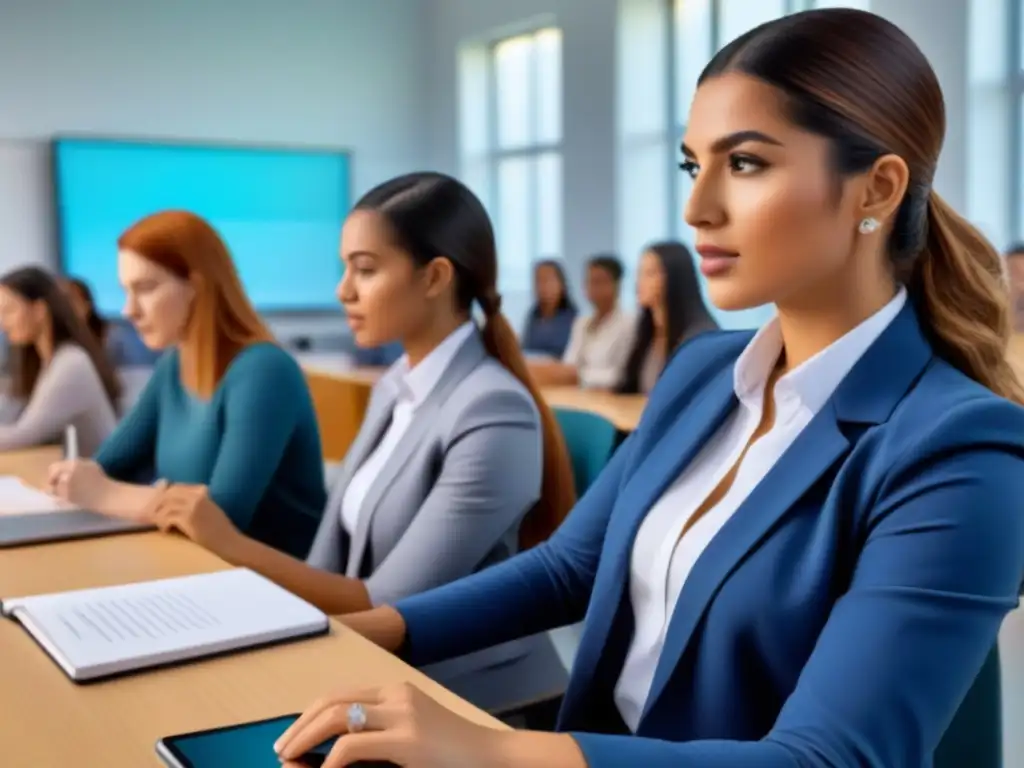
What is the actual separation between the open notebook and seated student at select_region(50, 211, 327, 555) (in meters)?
0.57

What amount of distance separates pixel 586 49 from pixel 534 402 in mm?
5901

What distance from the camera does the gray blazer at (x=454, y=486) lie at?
1.55m

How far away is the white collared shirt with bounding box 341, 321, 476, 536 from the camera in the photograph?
5.79 feet

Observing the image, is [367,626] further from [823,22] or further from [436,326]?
[823,22]

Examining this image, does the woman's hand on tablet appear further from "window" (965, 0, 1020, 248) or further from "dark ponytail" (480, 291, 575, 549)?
"window" (965, 0, 1020, 248)

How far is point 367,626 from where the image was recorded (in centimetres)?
125

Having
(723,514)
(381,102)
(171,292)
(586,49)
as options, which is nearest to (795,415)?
(723,514)

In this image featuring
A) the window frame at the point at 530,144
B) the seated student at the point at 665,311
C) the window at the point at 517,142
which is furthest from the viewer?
the window at the point at 517,142

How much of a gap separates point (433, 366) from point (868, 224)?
937 mm

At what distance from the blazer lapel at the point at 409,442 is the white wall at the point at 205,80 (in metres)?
6.28

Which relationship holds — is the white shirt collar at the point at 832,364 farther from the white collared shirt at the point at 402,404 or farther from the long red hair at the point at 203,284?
the long red hair at the point at 203,284

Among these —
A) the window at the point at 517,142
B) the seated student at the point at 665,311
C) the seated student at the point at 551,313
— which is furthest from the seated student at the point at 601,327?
the window at the point at 517,142

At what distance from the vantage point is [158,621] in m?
1.24

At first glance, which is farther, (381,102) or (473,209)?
(381,102)
